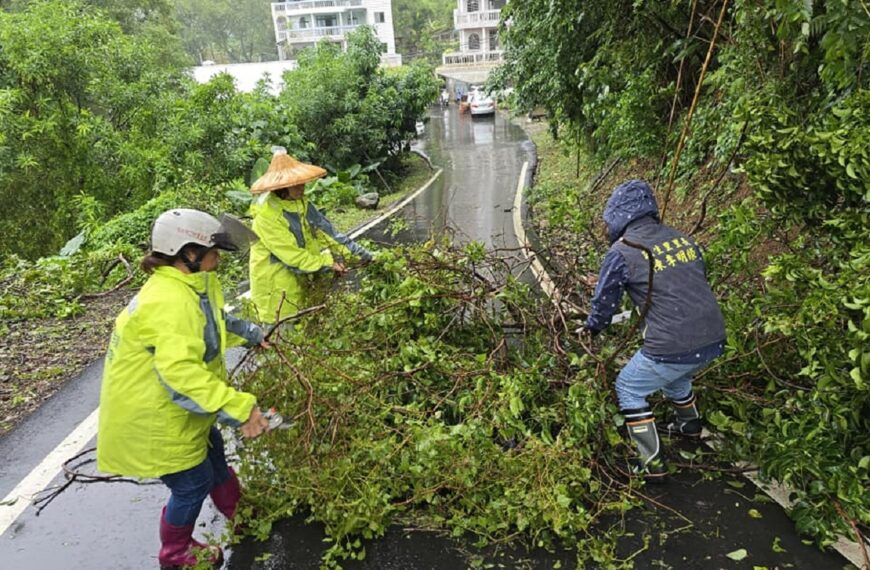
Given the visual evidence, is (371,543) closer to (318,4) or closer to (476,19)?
(476,19)

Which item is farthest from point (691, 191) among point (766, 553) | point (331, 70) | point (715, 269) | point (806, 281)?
point (331, 70)

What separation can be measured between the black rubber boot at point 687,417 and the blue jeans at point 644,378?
15cm

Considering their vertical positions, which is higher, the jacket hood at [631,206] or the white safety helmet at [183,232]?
the white safety helmet at [183,232]

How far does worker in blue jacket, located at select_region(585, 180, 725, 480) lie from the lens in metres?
3.41

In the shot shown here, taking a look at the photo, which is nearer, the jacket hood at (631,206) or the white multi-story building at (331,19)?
the jacket hood at (631,206)

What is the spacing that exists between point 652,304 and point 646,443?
2.80 feet

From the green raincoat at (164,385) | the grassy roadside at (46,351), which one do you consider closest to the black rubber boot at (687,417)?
the green raincoat at (164,385)

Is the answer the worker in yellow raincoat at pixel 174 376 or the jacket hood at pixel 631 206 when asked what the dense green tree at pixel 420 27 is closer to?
the jacket hood at pixel 631 206

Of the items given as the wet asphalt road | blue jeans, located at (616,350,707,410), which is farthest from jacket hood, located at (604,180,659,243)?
the wet asphalt road

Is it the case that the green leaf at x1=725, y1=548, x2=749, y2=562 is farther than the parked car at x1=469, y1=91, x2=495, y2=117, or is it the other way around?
the parked car at x1=469, y1=91, x2=495, y2=117

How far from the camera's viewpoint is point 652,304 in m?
3.47

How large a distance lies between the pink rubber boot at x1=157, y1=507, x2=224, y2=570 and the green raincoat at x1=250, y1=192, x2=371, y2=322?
1716 millimetres

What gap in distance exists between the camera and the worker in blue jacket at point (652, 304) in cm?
341

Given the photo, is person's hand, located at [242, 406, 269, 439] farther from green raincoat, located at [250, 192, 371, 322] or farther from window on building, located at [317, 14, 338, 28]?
window on building, located at [317, 14, 338, 28]
